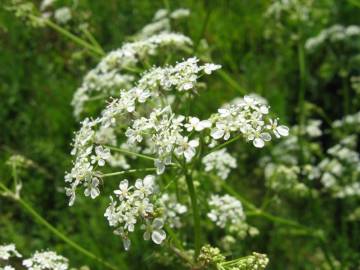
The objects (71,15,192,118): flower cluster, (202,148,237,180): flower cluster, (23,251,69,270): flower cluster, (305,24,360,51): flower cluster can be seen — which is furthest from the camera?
(305,24,360,51): flower cluster

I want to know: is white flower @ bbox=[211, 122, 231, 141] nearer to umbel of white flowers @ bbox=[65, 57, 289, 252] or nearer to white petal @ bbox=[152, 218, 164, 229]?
umbel of white flowers @ bbox=[65, 57, 289, 252]

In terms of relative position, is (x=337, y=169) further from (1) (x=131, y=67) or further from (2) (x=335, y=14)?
(2) (x=335, y=14)

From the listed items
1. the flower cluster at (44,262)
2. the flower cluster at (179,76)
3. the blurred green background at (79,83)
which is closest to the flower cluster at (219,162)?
the flower cluster at (179,76)

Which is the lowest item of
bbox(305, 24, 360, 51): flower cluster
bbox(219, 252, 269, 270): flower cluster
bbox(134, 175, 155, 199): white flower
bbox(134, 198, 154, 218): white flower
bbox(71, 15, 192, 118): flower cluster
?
bbox(219, 252, 269, 270): flower cluster

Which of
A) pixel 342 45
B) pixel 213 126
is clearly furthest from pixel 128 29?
pixel 213 126

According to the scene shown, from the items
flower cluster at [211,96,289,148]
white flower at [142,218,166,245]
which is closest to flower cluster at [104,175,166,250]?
white flower at [142,218,166,245]

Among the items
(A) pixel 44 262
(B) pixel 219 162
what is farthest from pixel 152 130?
(B) pixel 219 162

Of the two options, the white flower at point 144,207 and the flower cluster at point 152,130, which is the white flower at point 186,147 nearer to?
the flower cluster at point 152,130

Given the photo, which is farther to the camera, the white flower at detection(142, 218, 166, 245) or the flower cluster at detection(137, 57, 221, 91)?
the flower cluster at detection(137, 57, 221, 91)
